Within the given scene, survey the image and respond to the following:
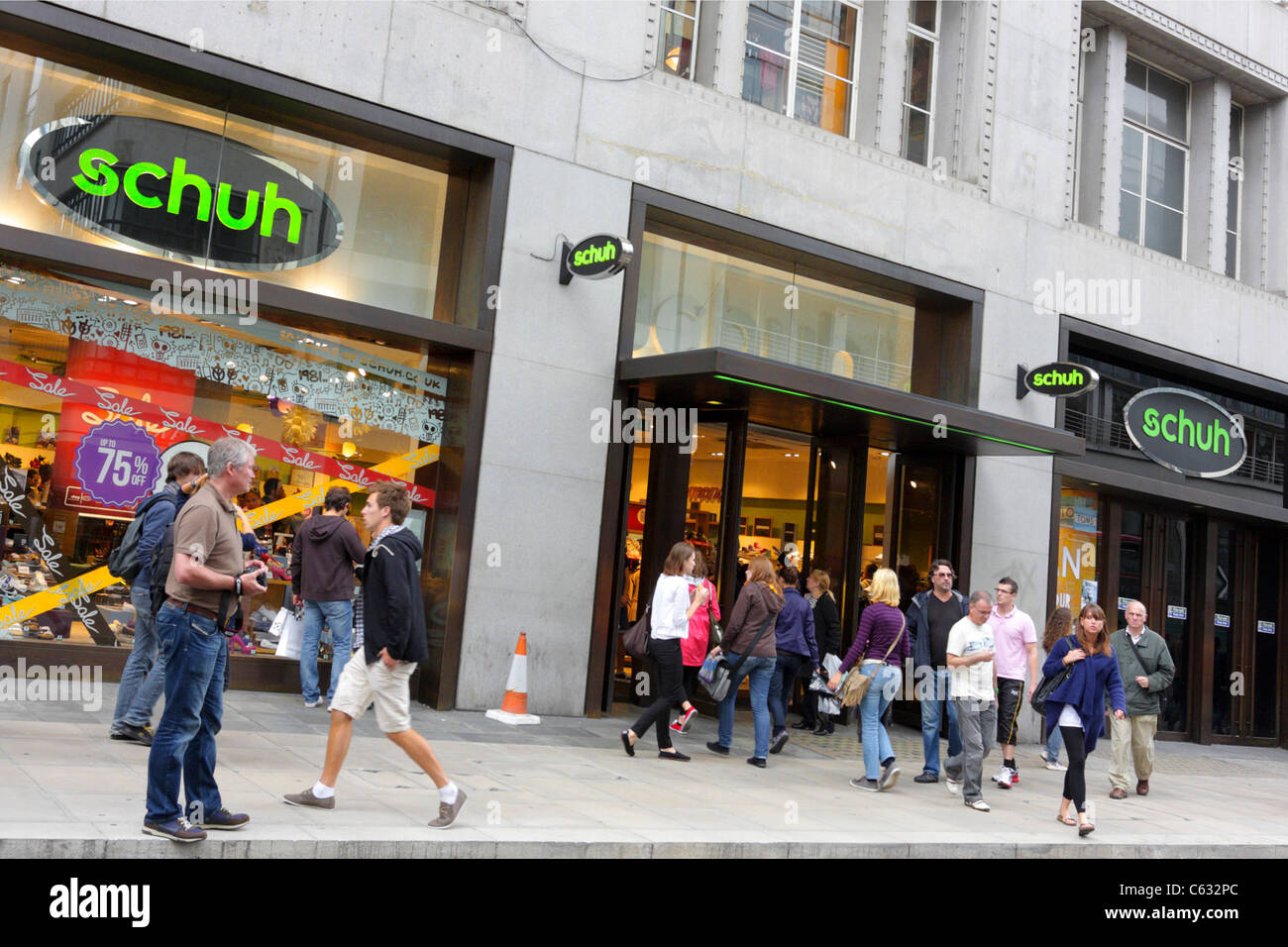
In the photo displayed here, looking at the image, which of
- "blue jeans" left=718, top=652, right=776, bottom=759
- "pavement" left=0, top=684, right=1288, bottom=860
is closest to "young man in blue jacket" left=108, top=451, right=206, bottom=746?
"pavement" left=0, top=684, right=1288, bottom=860

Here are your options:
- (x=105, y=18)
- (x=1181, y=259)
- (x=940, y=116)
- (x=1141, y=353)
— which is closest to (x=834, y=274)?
(x=940, y=116)

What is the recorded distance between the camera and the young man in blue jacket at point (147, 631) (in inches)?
304

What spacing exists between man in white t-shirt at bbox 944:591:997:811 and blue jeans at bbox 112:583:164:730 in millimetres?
6076

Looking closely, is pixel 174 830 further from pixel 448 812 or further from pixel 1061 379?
pixel 1061 379

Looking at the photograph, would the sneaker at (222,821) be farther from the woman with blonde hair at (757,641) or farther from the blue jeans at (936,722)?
the blue jeans at (936,722)

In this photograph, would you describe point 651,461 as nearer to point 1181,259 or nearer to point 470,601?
point 470,601

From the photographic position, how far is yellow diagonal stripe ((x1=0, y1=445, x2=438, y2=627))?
963 centimetres

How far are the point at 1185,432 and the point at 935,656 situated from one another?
9273 millimetres

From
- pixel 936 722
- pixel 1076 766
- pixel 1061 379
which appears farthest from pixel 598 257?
pixel 1061 379

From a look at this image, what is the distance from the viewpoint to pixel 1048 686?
896cm

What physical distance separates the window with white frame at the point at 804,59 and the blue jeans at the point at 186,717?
10.2 metres

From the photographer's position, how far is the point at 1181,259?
17.7 meters

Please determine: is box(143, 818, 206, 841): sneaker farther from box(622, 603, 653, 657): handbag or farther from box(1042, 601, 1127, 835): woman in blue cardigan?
box(1042, 601, 1127, 835): woman in blue cardigan

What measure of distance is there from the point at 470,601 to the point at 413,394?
218 cm
